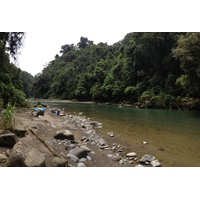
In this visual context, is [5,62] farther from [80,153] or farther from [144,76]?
[144,76]

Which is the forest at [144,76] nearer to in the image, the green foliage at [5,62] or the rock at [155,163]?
the green foliage at [5,62]

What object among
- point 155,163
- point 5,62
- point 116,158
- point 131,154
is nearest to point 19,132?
point 116,158

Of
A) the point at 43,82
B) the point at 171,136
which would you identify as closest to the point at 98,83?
the point at 43,82

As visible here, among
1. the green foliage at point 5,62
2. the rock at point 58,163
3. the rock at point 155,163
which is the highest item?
the green foliage at point 5,62

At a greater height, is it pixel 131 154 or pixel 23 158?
pixel 23 158

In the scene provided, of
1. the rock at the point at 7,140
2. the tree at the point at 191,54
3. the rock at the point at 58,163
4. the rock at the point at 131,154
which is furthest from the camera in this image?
the tree at the point at 191,54

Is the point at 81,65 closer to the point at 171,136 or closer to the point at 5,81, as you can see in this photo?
the point at 5,81

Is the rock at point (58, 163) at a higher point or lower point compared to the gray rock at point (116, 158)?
higher

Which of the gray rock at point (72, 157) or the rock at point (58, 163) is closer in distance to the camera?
the rock at point (58, 163)

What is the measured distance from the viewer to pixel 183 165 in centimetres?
509

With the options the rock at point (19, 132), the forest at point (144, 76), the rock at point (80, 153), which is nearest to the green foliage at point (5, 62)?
the forest at point (144, 76)

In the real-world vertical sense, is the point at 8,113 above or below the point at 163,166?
above

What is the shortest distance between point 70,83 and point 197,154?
5369 centimetres

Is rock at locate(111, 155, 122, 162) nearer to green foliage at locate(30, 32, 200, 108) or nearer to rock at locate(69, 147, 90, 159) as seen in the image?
rock at locate(69, 147, 90, 159)
